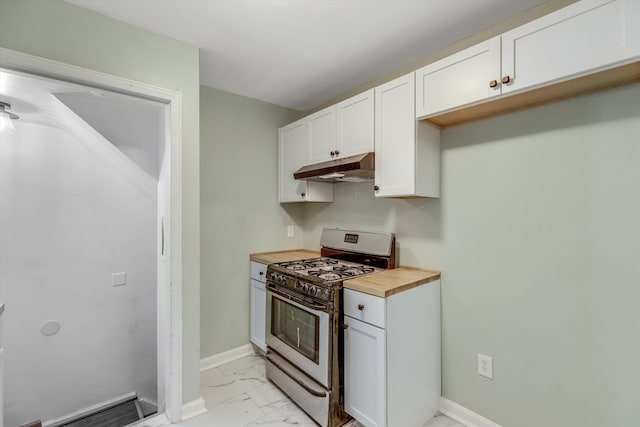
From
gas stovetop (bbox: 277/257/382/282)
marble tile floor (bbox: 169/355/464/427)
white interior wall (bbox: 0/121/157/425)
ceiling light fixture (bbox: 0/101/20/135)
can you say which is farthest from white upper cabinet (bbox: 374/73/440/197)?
ceiling light fixture (bbox: 0/101/20/135)

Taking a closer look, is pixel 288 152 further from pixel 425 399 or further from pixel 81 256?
pixel 425 399

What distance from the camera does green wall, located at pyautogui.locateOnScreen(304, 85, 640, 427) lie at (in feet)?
4.39

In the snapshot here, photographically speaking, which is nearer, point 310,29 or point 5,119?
point 310,29

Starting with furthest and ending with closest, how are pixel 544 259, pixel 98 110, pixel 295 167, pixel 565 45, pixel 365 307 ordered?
1. pixel 295 167
2. pixel 98 110
3. pixel 365 307
4. pixel 544 259
5. pixel 565 45

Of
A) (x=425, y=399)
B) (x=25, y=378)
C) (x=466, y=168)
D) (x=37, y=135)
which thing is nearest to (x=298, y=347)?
(x=425, y=399)

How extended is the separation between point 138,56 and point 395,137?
1.69m

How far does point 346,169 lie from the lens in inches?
80.1

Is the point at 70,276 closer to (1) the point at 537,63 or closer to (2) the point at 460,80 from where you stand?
(2) the point at 460,80

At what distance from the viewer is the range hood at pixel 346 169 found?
1987 mm

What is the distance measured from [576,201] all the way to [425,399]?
146 cm

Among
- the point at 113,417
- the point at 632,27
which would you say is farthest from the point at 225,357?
the point at 632,27

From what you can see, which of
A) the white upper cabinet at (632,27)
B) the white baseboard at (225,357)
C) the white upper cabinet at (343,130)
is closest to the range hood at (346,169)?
the white upper cabinet at (343,130)

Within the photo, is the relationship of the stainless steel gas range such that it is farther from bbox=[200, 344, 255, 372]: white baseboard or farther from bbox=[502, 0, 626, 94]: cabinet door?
bbox=[502, 0, 626, 94]: cabinet door

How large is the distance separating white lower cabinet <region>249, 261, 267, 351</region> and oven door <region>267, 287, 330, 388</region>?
0.35 m
